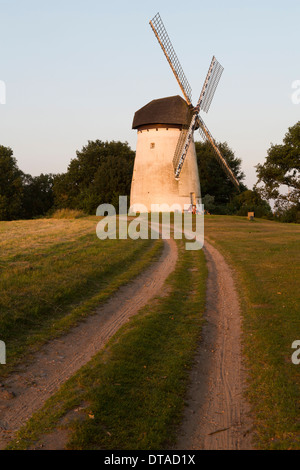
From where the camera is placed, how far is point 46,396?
18.8 feet

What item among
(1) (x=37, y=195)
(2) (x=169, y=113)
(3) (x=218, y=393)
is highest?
(2) (x=169, y=113)

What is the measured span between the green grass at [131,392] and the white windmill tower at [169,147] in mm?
38052

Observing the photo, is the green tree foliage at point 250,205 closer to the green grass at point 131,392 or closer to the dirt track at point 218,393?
the dirt track at point 218,393

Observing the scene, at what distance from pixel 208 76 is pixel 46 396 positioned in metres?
44.5

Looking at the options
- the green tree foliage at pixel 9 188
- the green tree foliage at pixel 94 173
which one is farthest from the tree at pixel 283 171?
the green tree foliage at pixel 9 188

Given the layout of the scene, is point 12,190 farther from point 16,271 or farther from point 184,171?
point 16,271

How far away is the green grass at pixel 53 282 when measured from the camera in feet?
27.1

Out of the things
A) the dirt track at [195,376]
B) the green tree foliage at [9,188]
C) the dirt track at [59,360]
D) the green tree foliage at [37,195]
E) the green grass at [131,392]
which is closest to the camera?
the green grass at [131,392]

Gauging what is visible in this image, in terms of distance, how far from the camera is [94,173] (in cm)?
6762

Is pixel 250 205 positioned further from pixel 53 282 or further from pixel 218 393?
pixel 218 393

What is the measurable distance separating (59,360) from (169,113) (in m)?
41.7

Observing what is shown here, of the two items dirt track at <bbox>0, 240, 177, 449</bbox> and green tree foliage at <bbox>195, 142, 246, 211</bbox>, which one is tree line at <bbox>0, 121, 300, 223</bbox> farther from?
dirt track at <bbox>0, 240, 177, 449</bbox>

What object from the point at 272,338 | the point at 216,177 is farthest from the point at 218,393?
the point at 216,177

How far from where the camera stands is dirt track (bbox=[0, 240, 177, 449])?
5332 mm
